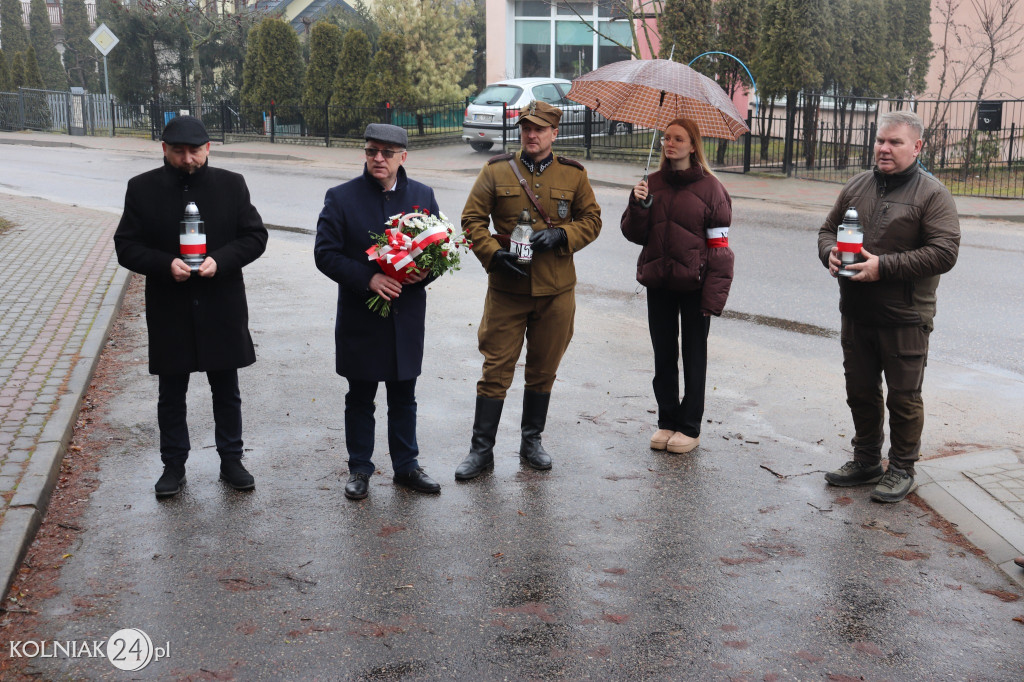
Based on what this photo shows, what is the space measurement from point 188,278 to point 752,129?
17741 millimetres

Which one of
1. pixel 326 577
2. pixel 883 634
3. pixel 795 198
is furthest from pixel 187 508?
pixel 795 198

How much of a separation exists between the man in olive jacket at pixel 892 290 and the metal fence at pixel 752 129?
41.2ft

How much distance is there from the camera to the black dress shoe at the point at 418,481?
209 inches

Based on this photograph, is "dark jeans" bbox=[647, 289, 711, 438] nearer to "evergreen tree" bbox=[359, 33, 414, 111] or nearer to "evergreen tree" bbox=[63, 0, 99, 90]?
"evergreen tree" bbox=[359, 33, 414, 111]

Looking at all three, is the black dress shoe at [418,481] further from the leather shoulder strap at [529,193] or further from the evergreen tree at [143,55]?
the evergreen tree at [143,55]

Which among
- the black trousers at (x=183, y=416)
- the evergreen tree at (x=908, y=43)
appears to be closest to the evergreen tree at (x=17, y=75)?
the evergreen tree at (x=908, y=43)

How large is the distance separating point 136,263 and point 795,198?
14.4m

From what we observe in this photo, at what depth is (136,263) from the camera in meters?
4.95

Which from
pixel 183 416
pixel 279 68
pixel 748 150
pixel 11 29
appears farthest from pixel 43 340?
pixel 11 29

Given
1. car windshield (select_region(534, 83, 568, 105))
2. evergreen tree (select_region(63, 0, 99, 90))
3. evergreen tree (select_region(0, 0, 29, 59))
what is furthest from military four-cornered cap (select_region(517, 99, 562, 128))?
evergreen tree (select_region(0, 0, 29, 59))

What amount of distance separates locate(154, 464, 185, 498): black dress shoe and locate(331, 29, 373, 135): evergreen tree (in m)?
23.0

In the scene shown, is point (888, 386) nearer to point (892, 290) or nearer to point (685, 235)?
point (892, 290)

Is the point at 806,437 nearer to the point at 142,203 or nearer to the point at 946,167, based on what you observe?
the point at 142,203

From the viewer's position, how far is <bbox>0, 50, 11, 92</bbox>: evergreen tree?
120 ft
